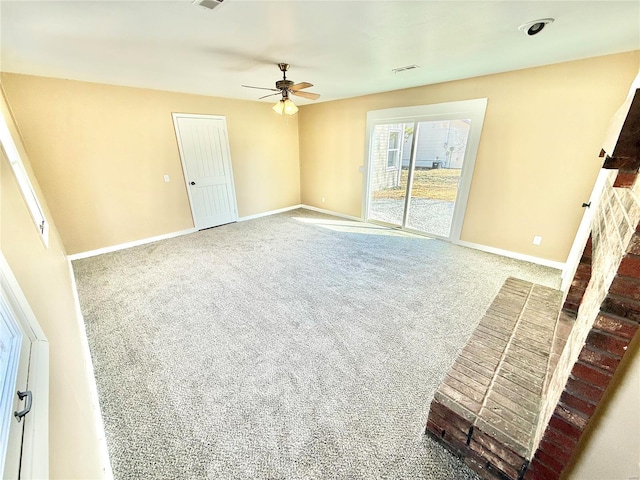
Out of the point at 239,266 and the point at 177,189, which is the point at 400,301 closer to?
the point at 239,266

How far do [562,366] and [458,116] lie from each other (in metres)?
3.44

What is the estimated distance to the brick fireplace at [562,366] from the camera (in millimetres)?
812

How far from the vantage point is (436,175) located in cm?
664

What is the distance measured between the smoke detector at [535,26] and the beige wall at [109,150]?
4295 millimetres

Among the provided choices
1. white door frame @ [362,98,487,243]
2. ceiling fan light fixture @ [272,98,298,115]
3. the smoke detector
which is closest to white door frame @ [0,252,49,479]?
ceiling fan light fixture @ [272,98,298,115]

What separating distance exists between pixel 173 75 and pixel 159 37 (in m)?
1.25

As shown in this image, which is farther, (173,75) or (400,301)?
(173,75)

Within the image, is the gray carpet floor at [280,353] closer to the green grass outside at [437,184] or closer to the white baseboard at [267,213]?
the white baseboard at [267,213]

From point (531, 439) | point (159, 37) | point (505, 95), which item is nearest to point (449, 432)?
point (531, 439)

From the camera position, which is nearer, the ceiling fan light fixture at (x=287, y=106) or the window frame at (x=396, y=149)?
the ceiling fan light fixture at (x=287, y=106)

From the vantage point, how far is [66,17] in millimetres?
1644

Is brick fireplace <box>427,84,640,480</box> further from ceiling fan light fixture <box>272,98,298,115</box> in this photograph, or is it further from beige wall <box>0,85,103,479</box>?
ceiling fan light fixture <box>272,98,298,115</box>

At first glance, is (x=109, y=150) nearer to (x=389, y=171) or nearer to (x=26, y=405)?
(x=26, y=405)

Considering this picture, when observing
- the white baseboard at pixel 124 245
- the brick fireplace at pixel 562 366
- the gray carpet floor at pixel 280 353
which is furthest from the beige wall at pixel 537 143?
the white baseboard at pixel 124 245
